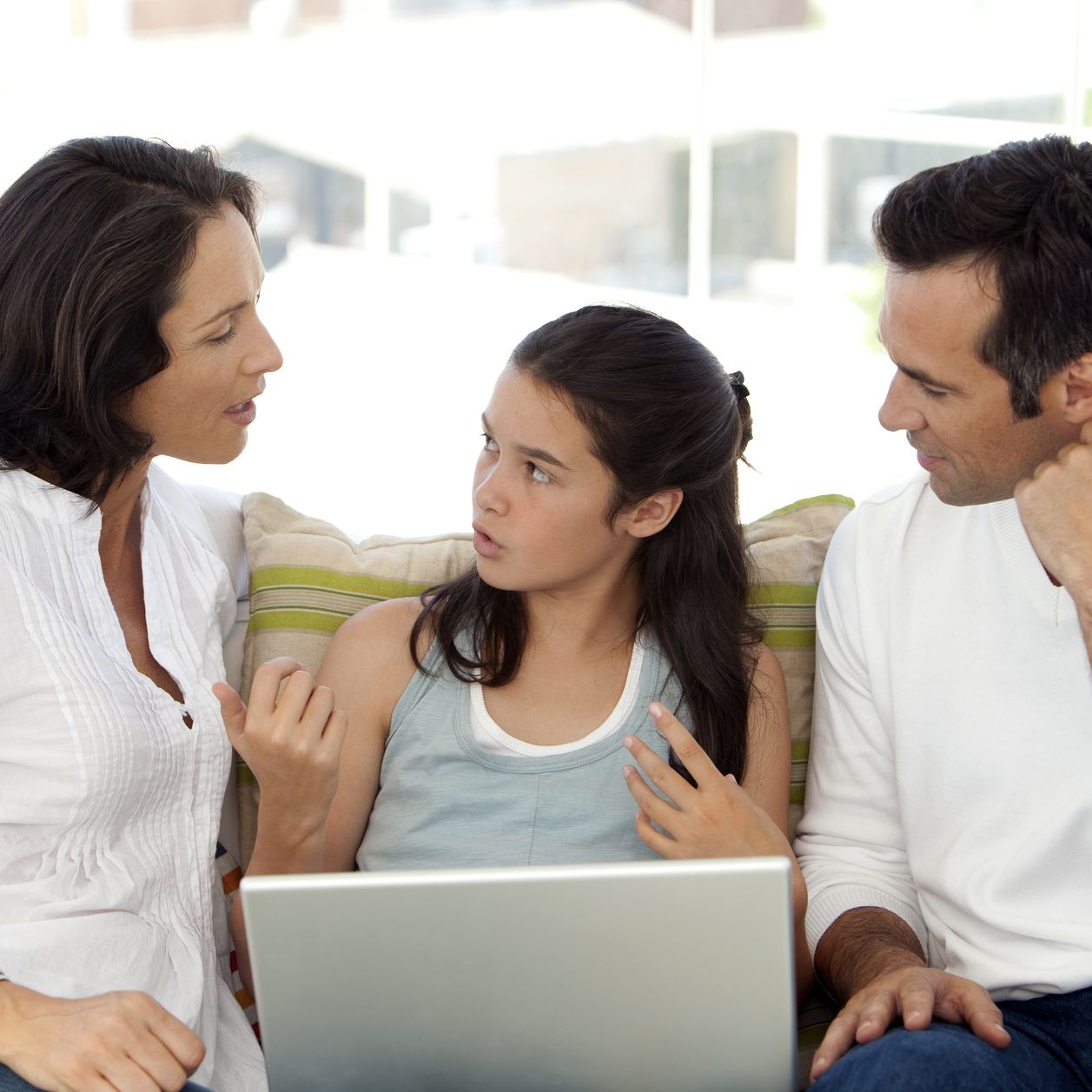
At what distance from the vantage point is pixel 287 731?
125 cm

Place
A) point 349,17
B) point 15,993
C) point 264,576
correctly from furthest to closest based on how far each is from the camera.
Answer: point 349,17 < point 264,576 < point 15,993

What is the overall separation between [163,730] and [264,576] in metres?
0.34

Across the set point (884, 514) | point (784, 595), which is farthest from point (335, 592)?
point (884, 514)

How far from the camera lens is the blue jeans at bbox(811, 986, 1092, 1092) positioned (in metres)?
1.12

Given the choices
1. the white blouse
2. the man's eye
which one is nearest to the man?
the man's eye

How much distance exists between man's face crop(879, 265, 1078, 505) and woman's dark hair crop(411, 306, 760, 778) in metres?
0.24

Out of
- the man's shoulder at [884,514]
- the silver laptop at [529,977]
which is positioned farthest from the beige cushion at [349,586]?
the silver laptop at [529,977]

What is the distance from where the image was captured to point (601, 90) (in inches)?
205

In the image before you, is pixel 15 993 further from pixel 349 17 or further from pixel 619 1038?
pixel 349 17

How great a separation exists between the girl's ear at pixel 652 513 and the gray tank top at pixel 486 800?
0.22 m

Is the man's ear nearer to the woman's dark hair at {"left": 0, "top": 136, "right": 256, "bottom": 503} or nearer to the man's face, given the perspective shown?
the man's face

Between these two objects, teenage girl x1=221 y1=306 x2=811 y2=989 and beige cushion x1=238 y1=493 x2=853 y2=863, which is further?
beige cushion x1=238 y1=493 x2=853 y2=863

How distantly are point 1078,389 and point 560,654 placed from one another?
0.66m

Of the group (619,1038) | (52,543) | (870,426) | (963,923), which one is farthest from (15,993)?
(870,426)
